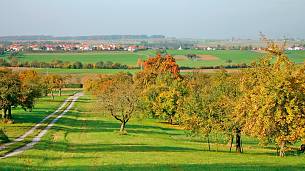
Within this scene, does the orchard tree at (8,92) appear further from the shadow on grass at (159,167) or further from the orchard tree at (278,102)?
the orchard tree at (278,102)

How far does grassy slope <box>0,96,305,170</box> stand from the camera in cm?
3334

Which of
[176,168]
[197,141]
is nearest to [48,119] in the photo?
[197,141]

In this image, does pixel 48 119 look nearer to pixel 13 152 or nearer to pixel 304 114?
pixel 13 152

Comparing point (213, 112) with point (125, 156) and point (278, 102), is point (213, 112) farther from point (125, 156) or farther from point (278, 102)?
point (125, 156)

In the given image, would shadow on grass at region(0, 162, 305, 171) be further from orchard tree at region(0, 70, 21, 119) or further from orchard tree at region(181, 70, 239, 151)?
orchard tree at region(0, 70, 21, 119)

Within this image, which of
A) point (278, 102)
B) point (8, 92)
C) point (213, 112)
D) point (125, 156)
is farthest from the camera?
point (8, 92)

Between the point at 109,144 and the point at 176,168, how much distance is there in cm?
1920

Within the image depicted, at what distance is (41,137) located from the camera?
5506 cm

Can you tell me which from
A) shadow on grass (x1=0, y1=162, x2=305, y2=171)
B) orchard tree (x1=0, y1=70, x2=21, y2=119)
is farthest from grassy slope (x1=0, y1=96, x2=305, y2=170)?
orchard tree (x1=0, y1=70, x2=21, y2=119)

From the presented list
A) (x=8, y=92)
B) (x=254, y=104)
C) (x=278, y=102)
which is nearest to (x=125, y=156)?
(x=254, y=104)

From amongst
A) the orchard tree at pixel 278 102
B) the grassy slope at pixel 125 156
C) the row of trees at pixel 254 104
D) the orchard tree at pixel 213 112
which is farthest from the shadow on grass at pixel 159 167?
the orchard tree at pixel 213 112

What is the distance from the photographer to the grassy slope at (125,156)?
33344mm

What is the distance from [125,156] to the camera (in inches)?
1564

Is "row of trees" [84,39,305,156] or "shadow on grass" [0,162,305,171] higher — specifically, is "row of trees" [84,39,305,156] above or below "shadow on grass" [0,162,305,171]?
above
